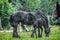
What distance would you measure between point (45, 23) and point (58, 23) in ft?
36.5

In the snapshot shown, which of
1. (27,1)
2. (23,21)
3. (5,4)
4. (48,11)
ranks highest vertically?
(23,21)

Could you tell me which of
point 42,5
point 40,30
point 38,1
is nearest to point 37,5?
point 38,1

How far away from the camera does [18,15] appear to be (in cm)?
968

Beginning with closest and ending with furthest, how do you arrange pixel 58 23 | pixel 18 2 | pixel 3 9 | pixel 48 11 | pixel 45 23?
pixel 45 23, pixel 3 9, pixel 58 23, pixel 18 2, pixel 48 11

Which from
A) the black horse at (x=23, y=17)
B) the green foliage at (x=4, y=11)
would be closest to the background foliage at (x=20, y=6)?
the green foliage at (x=4, y=11)

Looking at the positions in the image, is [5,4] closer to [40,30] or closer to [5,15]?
[5,15]

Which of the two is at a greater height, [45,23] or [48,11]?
[45,23]

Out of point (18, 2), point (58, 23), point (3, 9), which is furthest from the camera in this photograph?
point (18, 2)

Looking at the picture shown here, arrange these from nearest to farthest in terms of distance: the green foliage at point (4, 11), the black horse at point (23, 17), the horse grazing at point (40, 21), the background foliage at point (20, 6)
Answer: the horse grazing at point (40, 21)
the black horse at point (23, 17)
the green foliage at point (4, 11)
the background foliage at point (20, 6)

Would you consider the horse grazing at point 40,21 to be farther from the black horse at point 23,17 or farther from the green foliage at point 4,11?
the green foliage at point 4,11

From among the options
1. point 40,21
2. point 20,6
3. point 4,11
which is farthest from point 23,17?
point 20,6

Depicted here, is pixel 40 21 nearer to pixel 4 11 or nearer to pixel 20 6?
pixel 4 11

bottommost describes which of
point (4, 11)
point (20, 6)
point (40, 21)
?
point (20, 6)

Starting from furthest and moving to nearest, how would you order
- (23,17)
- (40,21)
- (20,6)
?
1. (20,6)
2. (23,17)
3. (40,21)
